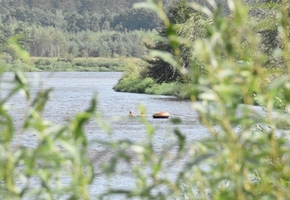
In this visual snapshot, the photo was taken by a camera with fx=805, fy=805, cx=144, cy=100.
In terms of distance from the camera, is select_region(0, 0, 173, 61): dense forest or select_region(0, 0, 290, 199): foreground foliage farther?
select_region(0, 0, 173, 61): dense forest

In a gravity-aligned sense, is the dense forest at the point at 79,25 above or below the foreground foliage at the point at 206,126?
below

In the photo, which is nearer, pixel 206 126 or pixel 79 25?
pixel 206 126

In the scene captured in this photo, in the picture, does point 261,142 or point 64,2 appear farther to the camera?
point 64,2

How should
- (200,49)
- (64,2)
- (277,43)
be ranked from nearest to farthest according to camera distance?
(200,49)
(277,43)
(64,2)

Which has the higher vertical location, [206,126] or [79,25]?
[206,126]

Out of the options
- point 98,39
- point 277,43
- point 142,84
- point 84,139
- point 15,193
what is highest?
point 84,139

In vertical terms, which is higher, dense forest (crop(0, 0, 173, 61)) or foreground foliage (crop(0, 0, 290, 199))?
foreground foliage (crop(0, 0, 290, 199))

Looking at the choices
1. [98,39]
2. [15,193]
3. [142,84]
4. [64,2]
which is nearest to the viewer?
[15,193]

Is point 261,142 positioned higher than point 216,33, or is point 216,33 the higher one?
point 216,33

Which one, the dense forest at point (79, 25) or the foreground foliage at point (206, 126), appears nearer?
the foreground foliage at point (206, 126)

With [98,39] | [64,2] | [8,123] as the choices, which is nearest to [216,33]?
[8,123]

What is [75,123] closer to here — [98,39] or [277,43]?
[277,43]

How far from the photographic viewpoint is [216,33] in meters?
2.19

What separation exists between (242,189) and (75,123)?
54 cm
